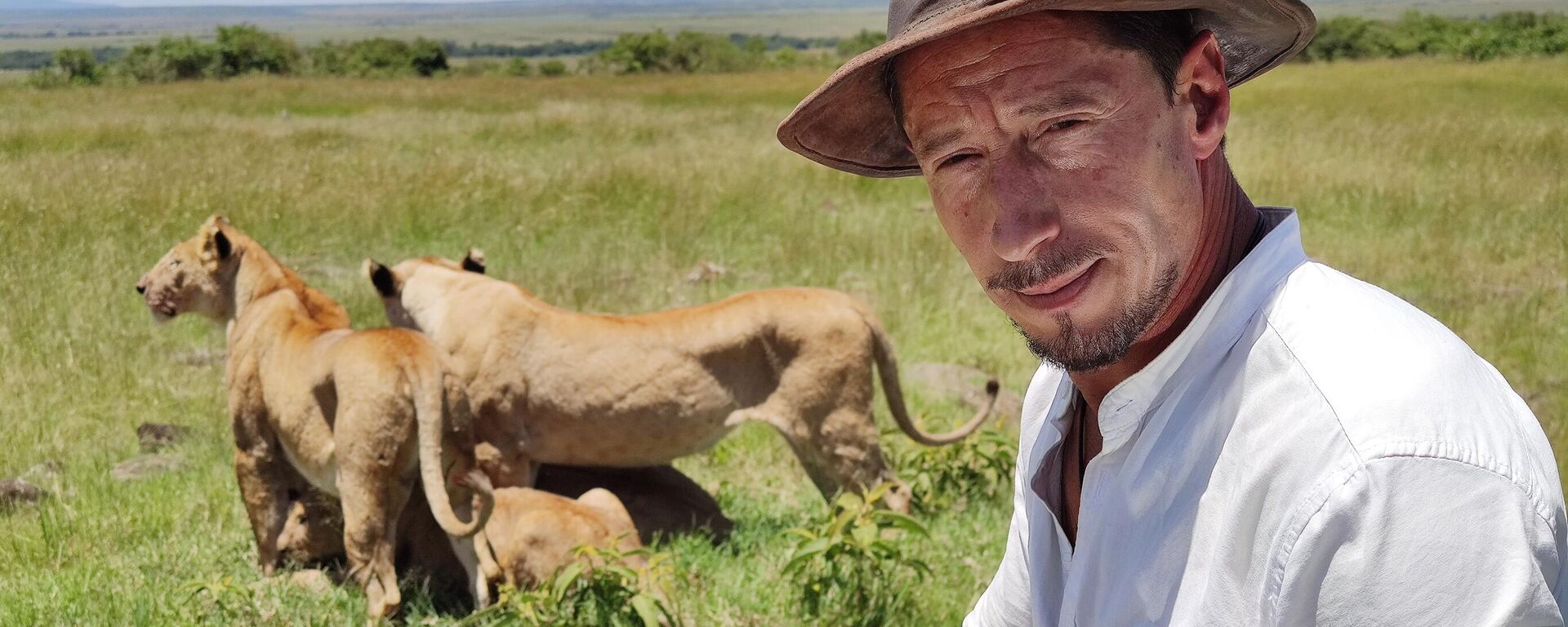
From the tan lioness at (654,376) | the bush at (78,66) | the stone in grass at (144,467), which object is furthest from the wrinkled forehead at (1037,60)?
the bush at (78,66)

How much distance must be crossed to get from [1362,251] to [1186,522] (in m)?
10.5

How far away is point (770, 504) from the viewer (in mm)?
6012

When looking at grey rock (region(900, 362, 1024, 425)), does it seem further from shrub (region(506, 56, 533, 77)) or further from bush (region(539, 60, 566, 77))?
shrub (region(506, 56, 533, 77))

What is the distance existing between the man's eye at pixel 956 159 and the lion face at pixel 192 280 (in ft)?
14.5

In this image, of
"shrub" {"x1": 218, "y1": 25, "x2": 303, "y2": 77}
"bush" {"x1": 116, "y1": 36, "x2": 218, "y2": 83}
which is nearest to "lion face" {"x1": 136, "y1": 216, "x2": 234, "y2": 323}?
"bush" {"x1": 116, "y1": 36, "x2": 218, "y2": 83}

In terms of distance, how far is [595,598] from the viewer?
14.0 ft

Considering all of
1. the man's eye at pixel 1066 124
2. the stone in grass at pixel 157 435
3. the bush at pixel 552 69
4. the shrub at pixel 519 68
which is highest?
the man's eye at pixel 1066 124

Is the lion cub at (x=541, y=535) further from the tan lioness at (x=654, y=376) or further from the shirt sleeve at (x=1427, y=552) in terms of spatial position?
the shirt sleeve at (x=1427, y=552)

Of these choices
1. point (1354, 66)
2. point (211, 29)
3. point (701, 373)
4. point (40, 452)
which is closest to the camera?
point (701, 373)

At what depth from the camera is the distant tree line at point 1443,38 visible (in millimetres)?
27719

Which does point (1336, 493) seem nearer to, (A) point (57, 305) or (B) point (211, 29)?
(A) point (57, 305)

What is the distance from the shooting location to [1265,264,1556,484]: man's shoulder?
137 centimetres

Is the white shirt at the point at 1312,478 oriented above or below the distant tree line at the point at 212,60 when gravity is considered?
above

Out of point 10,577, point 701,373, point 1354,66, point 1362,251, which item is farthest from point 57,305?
point 1354,66
